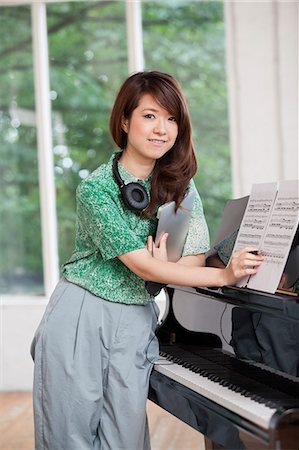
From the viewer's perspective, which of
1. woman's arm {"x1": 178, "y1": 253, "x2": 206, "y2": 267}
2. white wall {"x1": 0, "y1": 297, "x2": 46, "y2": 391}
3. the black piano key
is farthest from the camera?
white wall {"x1": 0, "y1": 297, "x2": 46, "y2": 391}

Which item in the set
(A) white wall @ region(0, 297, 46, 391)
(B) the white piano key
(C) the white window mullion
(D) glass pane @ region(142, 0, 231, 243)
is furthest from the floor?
(B) the white piano key

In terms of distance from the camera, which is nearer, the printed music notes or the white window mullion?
the printed music notes

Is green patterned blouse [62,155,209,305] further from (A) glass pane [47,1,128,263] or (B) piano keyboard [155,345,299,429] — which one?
(A) glass pane [47,1,128,263]

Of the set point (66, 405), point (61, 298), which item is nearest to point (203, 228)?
point (61, 298)

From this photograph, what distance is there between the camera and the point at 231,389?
207 cm

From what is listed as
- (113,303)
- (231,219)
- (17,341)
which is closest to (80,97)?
(17,341)

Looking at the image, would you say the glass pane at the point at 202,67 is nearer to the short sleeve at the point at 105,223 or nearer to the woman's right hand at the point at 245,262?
the short sleeve at the point at 105,223

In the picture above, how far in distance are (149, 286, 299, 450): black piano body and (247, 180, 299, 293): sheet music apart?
1.7 inches

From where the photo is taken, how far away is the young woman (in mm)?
2387

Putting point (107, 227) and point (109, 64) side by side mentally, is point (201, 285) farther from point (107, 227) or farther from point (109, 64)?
point (109, 64)

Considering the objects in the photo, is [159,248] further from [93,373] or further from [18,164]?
[18,164]

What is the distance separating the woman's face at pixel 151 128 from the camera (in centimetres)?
241

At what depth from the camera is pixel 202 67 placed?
17.4 ft

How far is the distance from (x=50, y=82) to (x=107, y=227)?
11.1 feet
